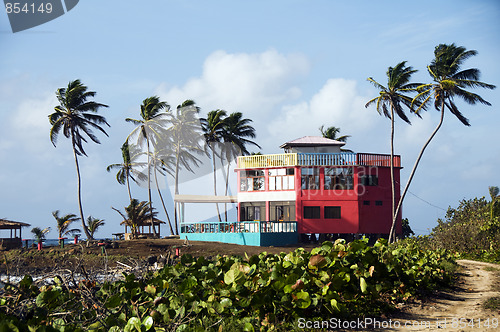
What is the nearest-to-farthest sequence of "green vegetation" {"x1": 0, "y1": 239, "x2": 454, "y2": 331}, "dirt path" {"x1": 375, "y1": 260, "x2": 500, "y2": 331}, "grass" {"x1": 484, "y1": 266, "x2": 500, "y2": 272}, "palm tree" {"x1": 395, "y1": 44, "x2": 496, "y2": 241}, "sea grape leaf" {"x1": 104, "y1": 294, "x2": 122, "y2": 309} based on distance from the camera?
"green vegetation" {"x1": 0, "y1": 239, "x2": 454, "y2": 331} → "sea grape leaf" {"x1": 104, "y1": 294, "x2": 122, "y2": 309} → "dirt path" {"x1": 375, "y1": 260, "x2": 500, "y2": 331} → "grass" {"x1": 484, "y1": 266, "x2": 500, "y2": 272} → "palm tree" {"x1": 395, "y1": 44, "x2": 496, "y2": 241}

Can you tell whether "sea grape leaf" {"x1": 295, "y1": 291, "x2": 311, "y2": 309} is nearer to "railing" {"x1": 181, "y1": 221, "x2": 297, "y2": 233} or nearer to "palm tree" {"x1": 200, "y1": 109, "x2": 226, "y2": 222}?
"railing" {"x1": 181, "y1": 221, "x2": 297, "y2": 233}

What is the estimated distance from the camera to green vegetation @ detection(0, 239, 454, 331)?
6.32 meters

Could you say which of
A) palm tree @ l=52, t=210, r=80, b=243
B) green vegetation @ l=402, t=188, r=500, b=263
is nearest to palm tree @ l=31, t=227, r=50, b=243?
palm tree @ l=52, t=210, r=80, b=243

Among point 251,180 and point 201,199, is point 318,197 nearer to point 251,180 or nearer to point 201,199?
point 251,180

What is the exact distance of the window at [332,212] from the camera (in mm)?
40219

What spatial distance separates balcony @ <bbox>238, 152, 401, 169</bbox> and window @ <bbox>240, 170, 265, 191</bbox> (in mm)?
718

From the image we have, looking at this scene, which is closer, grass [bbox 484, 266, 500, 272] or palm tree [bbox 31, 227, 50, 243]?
grass [bbox 484, 266, 500, 272]

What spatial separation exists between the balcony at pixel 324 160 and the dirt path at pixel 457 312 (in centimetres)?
2850

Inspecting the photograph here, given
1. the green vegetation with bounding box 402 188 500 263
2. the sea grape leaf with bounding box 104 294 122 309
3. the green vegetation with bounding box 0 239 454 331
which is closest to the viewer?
the green vegetation with bounding box 0 239 454 331

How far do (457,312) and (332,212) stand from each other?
31291mm

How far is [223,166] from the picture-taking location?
63.4 metres

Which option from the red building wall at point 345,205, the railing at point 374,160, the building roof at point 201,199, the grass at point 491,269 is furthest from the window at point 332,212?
the grass at point 491,269

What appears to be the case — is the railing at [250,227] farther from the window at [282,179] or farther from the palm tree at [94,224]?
the palm tree at [94,224]

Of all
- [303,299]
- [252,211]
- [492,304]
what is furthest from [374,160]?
[303,299]
